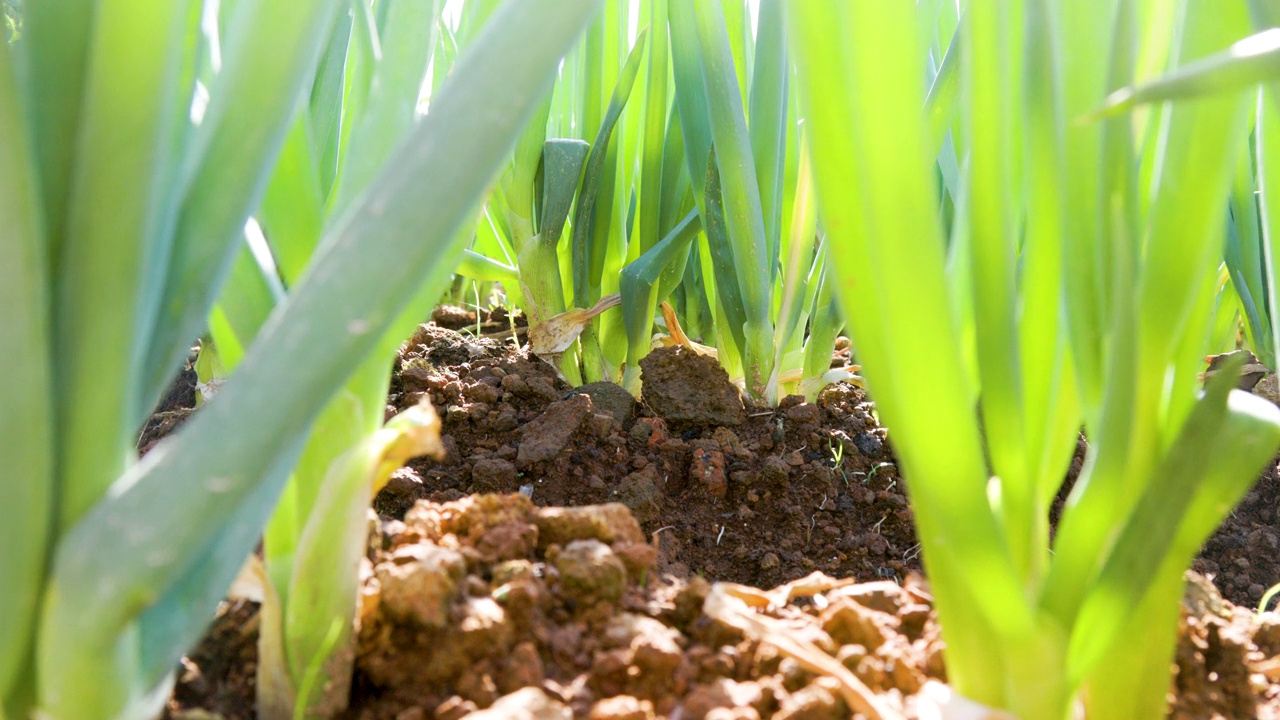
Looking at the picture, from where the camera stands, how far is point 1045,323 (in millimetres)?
470

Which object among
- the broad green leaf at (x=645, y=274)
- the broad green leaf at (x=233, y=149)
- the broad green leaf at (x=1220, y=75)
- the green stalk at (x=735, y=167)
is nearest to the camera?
the broad green leaf at (x=1220, y=75)

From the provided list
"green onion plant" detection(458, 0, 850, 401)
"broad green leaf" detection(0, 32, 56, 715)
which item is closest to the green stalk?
"green onion plant" detection(458, 0, 850, 401)

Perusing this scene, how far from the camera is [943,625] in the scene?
0.44 metres

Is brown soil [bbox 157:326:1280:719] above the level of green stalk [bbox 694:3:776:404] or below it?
below

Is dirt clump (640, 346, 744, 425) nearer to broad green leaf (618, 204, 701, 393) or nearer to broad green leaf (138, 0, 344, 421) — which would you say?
broad green leaf (618, 204, 701, 393)

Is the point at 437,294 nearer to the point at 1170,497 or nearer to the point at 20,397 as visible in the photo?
the point at 20,397

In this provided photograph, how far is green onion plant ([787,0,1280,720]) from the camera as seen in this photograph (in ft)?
1.24

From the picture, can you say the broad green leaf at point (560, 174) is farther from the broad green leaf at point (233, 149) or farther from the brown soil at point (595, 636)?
the broad green leaf at point (233, 149)

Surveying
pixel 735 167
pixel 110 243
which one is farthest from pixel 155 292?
pixel 735 167

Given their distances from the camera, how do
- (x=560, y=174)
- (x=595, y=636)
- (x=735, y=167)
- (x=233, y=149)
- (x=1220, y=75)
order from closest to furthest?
(x=1220, y=75) → (x=233, y=149) → (x=595, y=636) → (x=735, y=167) → (x=560, y=174)

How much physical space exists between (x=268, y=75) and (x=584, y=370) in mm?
975

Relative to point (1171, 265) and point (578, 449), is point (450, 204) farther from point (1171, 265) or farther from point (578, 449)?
point (578, 449)

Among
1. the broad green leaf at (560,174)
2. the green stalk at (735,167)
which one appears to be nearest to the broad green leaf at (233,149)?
the green stalk at (735,167)

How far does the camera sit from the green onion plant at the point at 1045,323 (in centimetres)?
38
